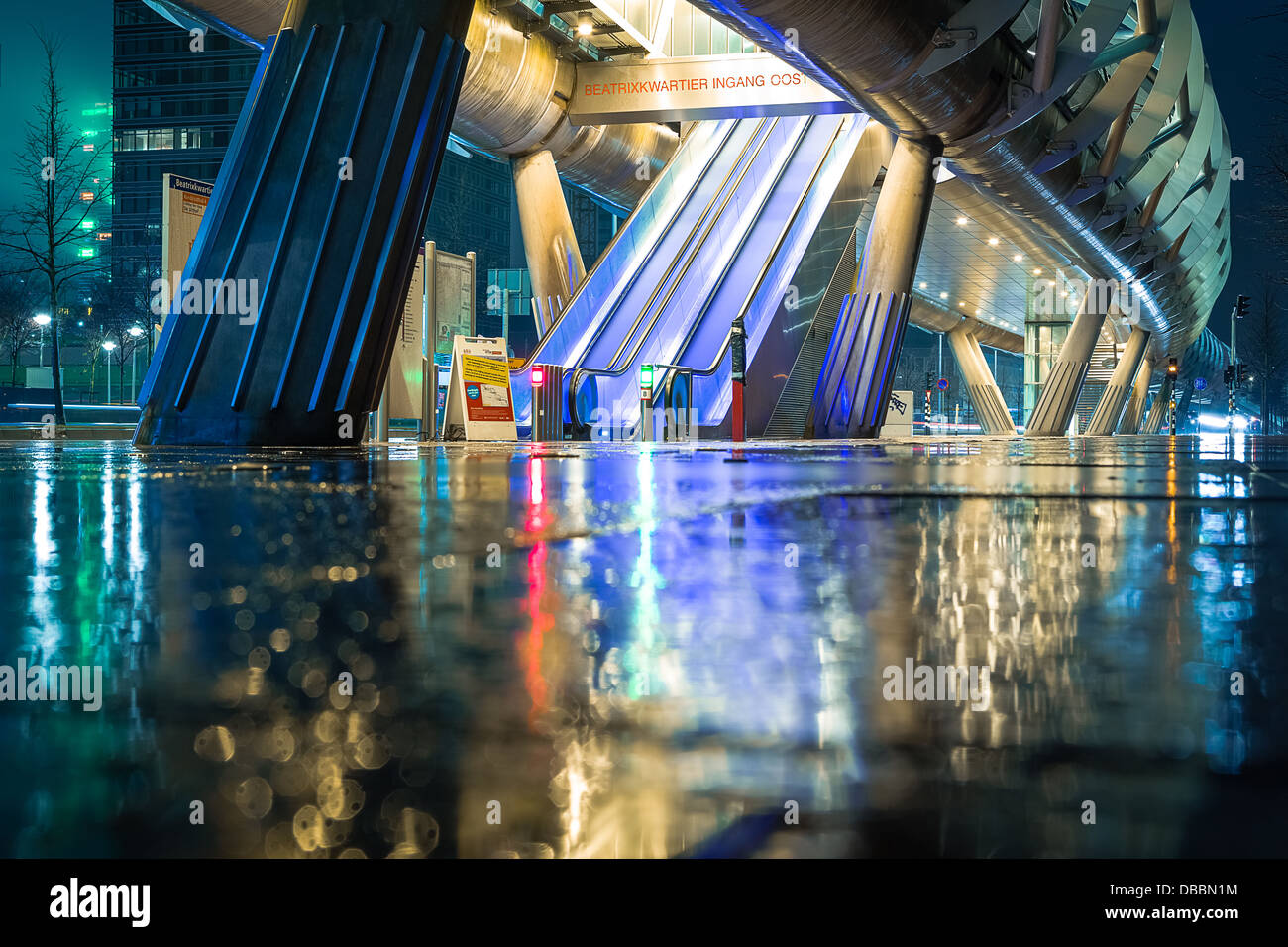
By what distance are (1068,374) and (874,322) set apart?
804 inches

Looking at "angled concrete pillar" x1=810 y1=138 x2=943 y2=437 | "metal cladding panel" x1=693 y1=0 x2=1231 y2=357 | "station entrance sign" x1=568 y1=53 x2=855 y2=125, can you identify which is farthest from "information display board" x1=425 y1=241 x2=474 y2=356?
"angled concrete pillar" x1=810 y1=138 x2=943 y2=437

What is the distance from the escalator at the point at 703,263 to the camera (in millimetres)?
21406

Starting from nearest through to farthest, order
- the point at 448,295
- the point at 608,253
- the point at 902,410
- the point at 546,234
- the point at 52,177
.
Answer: the point at 448,295 → the point at 608,253 → the point at 546,234 → the point at 52,177 → the point at 902,410

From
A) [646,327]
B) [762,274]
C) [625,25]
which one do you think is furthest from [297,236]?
[625,25]

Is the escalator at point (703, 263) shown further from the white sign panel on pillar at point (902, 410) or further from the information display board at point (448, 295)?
the white sign panel on pillar at point (902, 410)

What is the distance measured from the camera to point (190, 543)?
2412 millimetres

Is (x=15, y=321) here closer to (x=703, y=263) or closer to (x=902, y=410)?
(x=703, y=263)

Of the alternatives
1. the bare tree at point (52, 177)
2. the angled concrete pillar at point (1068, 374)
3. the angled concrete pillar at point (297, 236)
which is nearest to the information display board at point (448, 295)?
the angled concrete pillar at point (297, 236)

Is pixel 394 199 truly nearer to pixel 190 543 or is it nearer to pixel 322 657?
pixel 190 543

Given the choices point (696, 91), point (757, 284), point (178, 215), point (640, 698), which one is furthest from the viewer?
point (696, 91)

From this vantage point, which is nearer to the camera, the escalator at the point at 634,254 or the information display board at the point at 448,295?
the information display board at the point at 448,295

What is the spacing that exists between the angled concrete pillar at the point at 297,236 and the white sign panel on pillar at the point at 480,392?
8.04 m

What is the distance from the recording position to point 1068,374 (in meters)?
40.4

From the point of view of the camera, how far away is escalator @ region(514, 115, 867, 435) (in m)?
21.4
